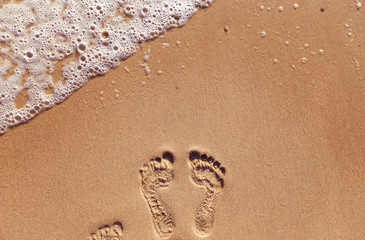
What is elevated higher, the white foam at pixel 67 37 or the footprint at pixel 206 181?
the white foam at pixel 67 37

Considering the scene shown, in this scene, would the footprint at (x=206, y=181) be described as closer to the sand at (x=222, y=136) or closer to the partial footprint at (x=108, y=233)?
the sand at (x=222, y=136)

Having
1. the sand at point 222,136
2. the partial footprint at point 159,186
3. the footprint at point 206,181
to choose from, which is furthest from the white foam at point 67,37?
the footprint at point 206,181

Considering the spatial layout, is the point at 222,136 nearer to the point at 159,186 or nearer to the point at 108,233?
the point at 159,186

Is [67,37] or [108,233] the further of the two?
[67,37]

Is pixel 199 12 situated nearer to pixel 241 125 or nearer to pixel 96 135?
pixel 241 125

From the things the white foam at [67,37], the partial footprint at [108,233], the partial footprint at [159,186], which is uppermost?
the white foam at [67,37]

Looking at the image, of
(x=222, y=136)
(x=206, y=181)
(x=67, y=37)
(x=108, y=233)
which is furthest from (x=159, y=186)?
(x=67, y=37)
